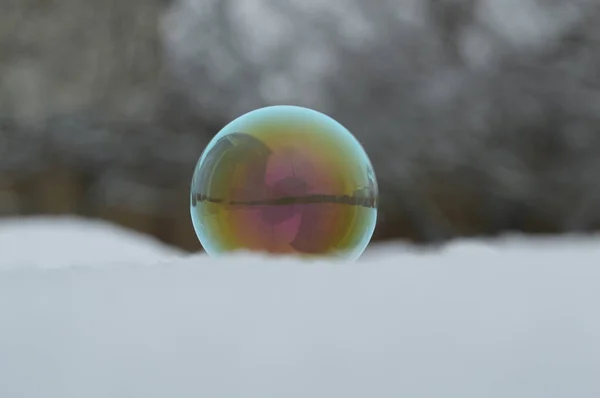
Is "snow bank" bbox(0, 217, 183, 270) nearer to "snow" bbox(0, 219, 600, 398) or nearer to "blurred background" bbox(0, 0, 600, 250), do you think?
"snow" bbox(0, 219, 600, 398)

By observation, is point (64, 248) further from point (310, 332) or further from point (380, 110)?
point (380, 110)

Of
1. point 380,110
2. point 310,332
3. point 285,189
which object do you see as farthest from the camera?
point 380,110

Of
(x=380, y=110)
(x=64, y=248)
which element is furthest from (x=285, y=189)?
(x=380, y=110)

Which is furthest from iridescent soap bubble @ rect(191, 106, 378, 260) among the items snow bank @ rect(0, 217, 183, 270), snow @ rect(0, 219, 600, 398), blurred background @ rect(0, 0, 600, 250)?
blurred background @ rect(0, 0, 600, 250)

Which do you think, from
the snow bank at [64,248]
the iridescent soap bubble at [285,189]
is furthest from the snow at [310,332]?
the snow bank at [64,248]

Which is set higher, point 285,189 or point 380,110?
point 380,110

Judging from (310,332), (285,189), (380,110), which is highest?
(380,110)
